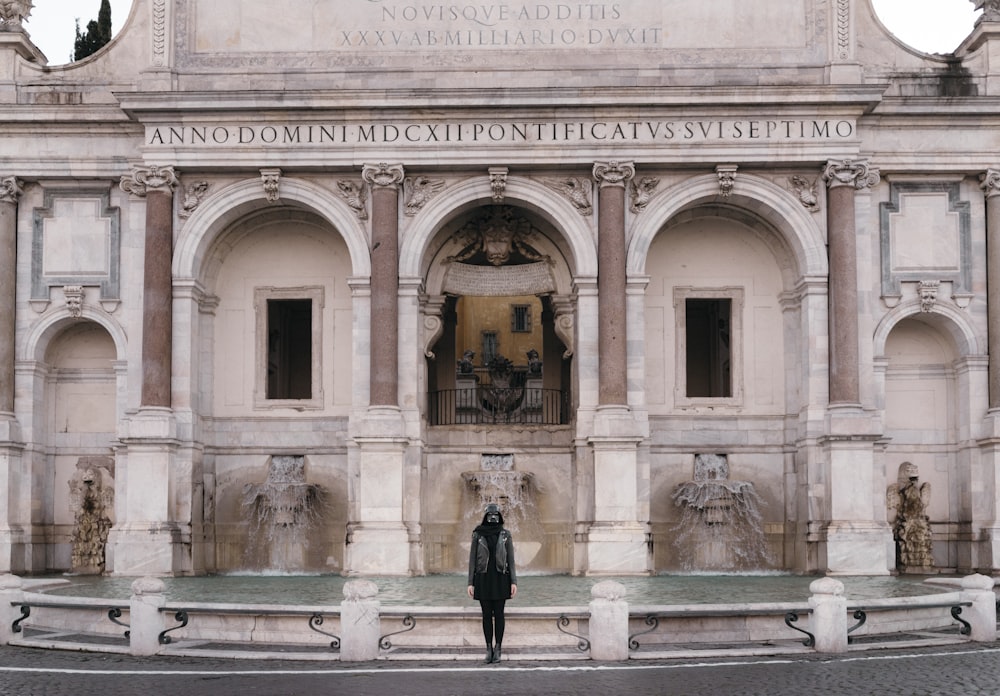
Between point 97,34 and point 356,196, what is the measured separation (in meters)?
19.1

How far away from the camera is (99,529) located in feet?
110

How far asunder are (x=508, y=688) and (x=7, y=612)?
8.28 metres

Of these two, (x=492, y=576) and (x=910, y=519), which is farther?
(x=910, y=519)

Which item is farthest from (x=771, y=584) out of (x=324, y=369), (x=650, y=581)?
(x=324, y=369)

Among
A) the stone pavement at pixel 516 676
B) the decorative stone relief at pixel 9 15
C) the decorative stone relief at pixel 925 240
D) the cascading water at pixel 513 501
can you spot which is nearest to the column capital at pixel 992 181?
the decorative stone relief at pixel 925 240

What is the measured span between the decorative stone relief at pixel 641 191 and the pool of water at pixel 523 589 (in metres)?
8.35

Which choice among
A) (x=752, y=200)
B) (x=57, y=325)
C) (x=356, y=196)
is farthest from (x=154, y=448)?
(x=752, y=200)

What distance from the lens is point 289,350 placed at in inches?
1483

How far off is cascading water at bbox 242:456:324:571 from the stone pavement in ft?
44.5

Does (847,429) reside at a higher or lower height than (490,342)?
lower

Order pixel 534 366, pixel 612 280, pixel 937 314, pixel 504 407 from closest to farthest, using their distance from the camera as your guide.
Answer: pixel 612 280
pixel 937 314
pixel 504 407
pixel 534 366

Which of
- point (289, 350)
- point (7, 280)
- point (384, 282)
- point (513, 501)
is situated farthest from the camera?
point (289, 350)

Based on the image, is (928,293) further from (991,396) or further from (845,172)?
(845,172)

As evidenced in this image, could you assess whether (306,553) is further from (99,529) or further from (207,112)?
(207,112)
